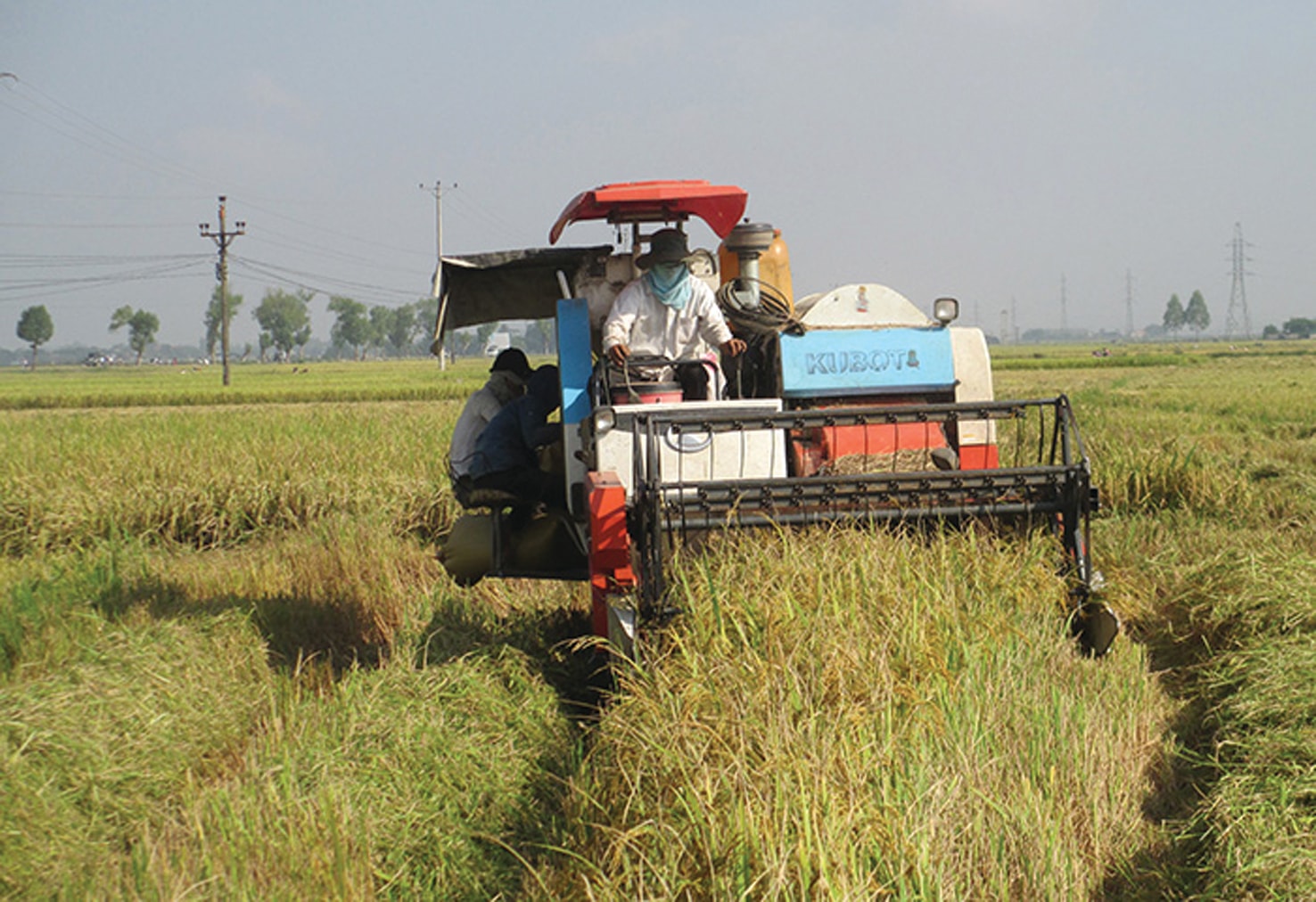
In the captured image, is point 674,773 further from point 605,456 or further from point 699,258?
point 699,258

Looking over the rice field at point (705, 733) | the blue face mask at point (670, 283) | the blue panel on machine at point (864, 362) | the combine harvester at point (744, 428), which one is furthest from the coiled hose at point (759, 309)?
the rice field at point (705, 733)

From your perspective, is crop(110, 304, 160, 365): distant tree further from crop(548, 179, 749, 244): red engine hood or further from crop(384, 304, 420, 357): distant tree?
crop(548, 179, 749, 244): red engine hood

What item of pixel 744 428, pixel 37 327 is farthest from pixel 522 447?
pixel 37 327

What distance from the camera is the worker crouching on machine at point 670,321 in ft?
20.0

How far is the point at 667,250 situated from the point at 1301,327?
576 ft

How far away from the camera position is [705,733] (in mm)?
3723

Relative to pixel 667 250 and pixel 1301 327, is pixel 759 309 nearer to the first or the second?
pixel 667 250

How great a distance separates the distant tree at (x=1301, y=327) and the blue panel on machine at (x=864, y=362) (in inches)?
6811

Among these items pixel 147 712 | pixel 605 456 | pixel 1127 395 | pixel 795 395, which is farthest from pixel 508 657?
pixel 1127 395

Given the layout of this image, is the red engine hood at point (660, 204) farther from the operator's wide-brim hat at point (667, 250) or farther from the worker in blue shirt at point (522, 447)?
the worker in blue shirt at point (522, 447)

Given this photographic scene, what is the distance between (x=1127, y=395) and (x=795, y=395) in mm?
22175

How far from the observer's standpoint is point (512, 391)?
7125mm

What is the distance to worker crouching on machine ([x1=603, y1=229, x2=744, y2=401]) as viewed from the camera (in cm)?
610

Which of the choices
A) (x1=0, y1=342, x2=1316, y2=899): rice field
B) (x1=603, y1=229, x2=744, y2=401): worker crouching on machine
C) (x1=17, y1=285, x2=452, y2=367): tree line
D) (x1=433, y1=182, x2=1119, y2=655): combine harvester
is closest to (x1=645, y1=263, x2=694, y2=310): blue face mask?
(x1=603, y1=229, x2=744, y2=401): worker crouching on machine
